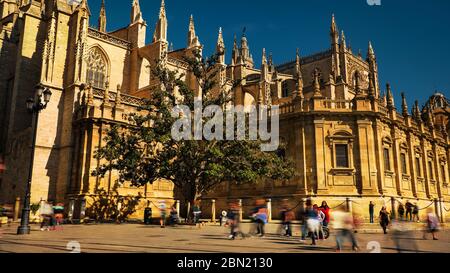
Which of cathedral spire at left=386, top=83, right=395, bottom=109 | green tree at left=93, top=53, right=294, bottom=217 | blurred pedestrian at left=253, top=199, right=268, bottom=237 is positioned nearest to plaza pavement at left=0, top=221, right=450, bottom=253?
blurred pedestrian at left=253, top=199, right=268, bottom=237

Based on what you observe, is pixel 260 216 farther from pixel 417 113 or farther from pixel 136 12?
pixel 136 12

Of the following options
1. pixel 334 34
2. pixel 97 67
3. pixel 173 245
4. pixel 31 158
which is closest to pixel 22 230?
pixel 31 158

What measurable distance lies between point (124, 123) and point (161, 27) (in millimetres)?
12335

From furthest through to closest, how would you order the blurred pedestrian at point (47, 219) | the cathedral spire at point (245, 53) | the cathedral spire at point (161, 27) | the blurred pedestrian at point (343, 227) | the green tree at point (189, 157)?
the cathedral spire at point (245, 53)
the cathedral spire at point (161, 27)
the green tree at point (189, 157)
the blurred pedestrian at point (47, 219)
the blurred pedestrian at point (343, 227)

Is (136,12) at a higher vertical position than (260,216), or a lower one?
higher

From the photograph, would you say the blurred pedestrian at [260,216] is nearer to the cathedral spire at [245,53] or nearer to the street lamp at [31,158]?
the street lamp at [31,158]

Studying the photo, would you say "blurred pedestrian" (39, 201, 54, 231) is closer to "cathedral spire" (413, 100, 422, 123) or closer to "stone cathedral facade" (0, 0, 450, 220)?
"stone cathedral facade" (0, 0, 450, 220)

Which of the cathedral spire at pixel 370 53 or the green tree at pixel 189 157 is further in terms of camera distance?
the cathedral spire at pixel 370 53

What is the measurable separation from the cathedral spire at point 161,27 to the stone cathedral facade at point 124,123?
13 cm

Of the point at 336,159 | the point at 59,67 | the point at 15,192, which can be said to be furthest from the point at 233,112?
the point at 15,192

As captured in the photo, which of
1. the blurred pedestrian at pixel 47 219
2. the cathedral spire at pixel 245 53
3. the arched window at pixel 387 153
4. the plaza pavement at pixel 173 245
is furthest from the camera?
the cathedral spire at pixel 245 53

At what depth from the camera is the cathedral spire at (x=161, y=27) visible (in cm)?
3438

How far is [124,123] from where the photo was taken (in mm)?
26578

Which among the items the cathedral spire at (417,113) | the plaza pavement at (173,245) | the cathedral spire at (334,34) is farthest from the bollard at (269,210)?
the cathedral spire at (334,34)
